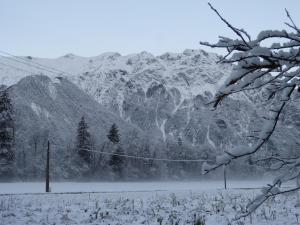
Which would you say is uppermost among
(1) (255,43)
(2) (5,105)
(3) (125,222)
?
(2) (5,105)

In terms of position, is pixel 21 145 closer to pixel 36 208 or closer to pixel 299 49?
pixel 36 208

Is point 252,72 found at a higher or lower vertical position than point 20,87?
lower

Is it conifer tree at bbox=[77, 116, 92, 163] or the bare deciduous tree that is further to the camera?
conifer tree at bbox=[77, 116, 92, 163]

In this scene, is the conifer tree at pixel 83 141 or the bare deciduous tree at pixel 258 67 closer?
the bare deciduous tree at pixel 258 67

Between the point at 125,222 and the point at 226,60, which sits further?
the point at 125,222

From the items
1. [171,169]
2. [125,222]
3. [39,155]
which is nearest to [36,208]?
[125,222]

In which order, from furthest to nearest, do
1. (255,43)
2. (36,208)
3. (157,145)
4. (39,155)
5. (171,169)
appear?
1. (157,145)
2. (171,169)
3. (39,155)
4. (36,208)
5. (255,43)

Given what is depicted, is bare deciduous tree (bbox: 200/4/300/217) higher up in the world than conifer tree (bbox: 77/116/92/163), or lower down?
lower down

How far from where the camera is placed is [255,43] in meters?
2.63

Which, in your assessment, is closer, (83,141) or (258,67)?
(258,67)

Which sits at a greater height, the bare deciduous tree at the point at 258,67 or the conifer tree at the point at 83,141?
the conifer tree at the point at 83,141

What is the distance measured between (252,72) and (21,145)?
84.5 meters

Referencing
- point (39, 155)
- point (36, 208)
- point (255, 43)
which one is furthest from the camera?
point (39, 155)

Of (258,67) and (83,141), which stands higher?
(83,141)
